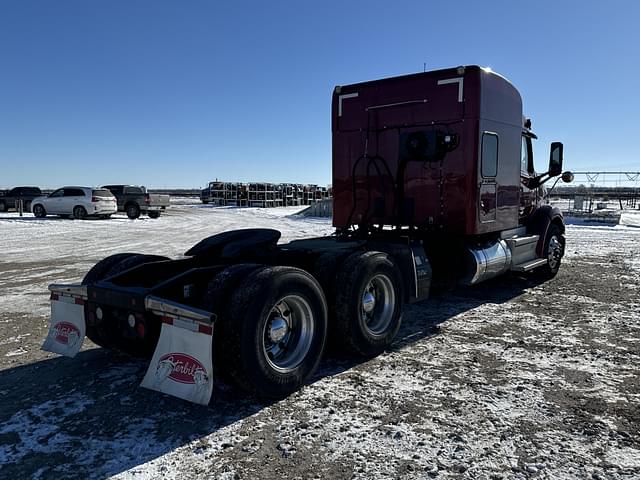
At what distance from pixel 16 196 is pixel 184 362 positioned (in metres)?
34.1

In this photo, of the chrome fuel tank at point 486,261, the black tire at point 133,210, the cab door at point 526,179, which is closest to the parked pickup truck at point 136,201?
the black tire at point 133,210

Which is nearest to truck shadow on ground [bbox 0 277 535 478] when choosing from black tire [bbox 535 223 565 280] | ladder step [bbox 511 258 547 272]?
ladder step [bbox 511 258 547 272]

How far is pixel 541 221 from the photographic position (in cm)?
904

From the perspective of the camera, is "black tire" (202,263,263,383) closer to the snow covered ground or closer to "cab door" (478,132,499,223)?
the snow covered ground

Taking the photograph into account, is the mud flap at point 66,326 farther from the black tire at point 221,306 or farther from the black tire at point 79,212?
the black tire at point 79,212

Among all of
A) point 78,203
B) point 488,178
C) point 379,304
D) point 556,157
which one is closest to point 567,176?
point 556,157

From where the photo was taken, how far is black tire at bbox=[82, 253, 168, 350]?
13.2ft

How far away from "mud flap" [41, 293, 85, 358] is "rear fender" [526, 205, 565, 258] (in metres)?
7.71

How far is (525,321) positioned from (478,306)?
3.11ft

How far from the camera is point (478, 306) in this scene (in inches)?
283

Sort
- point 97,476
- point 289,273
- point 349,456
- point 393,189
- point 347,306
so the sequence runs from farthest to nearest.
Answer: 1. point 393,189
2. point 347,306
3. point 289,273
4. point 349,456
5. point 97,476

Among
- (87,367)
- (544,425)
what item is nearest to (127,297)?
(87,367)

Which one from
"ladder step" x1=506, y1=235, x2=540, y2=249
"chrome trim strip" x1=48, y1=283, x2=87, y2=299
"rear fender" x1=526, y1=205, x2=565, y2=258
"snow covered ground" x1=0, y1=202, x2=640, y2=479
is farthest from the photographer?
"rear fender" x1=526, y1=205, x2=565, y2=258

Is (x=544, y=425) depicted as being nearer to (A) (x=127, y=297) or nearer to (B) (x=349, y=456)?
(B) (x=349, y=456)
